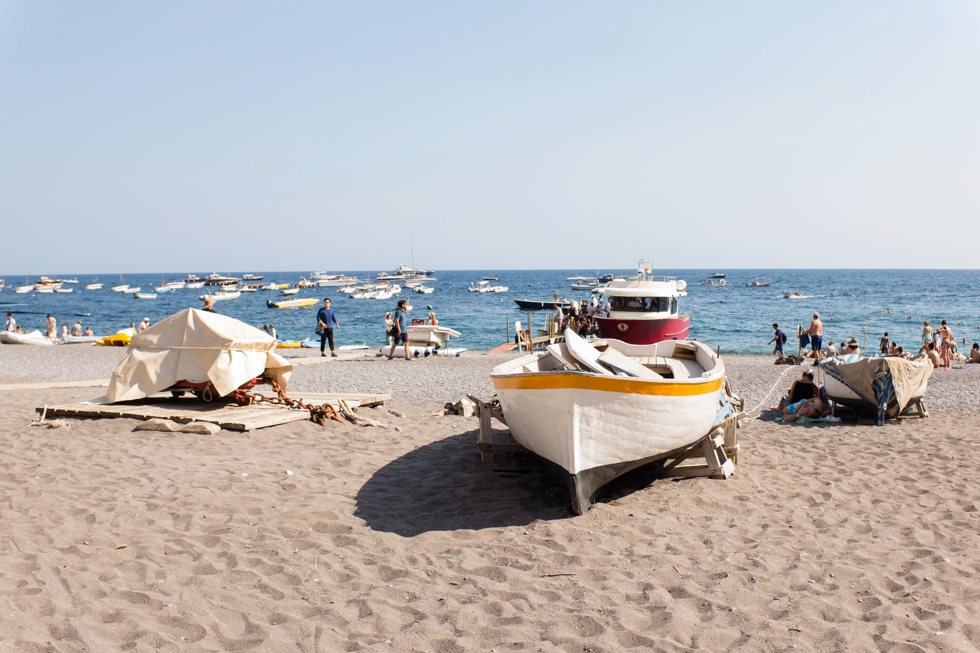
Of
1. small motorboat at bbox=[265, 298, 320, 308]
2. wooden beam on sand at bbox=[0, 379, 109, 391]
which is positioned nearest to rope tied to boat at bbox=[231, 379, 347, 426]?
wooden beam on sand at bbox=[0, 379, 109, 391]

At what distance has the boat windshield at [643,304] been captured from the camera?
22.1m

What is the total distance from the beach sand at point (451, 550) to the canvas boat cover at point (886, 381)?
6.81ft

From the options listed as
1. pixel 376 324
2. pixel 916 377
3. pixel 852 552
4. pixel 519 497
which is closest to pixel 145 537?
pixel 519 497

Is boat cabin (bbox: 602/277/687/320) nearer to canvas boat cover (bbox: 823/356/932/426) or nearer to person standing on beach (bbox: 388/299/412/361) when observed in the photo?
person standing on beach (bbox: 388/299/412/361)

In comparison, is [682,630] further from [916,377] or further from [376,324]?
[376,324]

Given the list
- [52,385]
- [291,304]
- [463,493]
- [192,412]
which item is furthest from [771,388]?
[291,304]

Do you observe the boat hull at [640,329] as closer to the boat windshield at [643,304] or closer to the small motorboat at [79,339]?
the boat windshield at [643,304]

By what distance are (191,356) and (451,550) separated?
5557 millimetres

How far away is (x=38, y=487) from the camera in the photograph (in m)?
6.59

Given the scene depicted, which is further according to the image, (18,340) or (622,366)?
(18,340)

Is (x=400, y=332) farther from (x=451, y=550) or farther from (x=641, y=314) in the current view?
(x=451, y=550)

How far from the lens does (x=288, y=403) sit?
10.4 metres

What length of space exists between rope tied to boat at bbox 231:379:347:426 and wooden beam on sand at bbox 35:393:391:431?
0.31ft

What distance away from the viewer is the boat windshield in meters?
22.1
